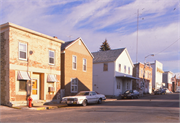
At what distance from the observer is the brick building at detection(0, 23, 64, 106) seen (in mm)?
16078

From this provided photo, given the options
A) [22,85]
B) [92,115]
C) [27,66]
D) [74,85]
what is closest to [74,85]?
[74,85]

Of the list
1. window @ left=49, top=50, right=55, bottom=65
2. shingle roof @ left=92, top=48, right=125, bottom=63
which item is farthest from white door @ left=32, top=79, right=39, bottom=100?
shingle roof @ left=92, top=48, right=125, bottom=63

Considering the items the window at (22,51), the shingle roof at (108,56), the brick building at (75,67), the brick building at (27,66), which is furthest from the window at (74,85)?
the shingle roof at (108,56)

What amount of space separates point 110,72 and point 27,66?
58.7 ft

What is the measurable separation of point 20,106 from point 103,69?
64.0 ft

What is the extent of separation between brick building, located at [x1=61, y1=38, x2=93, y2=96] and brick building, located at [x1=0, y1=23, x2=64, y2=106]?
2.99 feet

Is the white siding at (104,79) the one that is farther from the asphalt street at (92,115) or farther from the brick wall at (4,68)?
the brick wall at (4,68)

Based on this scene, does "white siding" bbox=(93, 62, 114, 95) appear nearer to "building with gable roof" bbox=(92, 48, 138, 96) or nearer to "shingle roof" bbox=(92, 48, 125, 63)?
"building with gable roof" bbox=(92, 48, 138, 96)

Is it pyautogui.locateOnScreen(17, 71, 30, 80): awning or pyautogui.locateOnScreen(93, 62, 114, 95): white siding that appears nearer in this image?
pyautogui.locateOnScreen(17, 71, 30, 80): awning

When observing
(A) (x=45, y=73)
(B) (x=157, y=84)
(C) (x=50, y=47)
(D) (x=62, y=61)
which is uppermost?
(C) (x=50, y=47)

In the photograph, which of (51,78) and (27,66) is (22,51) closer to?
(27,66)

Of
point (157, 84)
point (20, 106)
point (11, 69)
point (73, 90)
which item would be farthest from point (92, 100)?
point (157, 84)

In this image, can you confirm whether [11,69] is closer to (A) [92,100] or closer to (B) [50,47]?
(B) [50,47]

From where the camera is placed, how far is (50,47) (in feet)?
66.6
